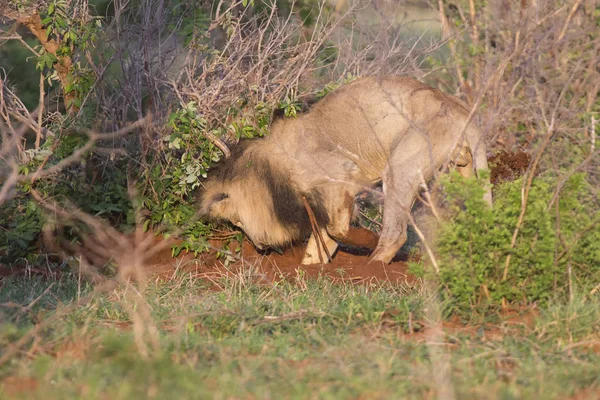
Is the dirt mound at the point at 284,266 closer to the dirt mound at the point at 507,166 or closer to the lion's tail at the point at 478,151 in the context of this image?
the lion's tail at the point at 478,151

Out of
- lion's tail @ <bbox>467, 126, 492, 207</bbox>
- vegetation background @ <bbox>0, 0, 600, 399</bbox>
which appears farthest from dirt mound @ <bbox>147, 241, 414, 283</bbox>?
lion's tail @ <bbox>467, 126, 492, 207</bbox>

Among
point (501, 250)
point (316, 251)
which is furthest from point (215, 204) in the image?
point (501, 250)

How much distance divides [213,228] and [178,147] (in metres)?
0.86

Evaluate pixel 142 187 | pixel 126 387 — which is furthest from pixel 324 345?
pixel 142 187

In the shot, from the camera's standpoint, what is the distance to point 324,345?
441cm

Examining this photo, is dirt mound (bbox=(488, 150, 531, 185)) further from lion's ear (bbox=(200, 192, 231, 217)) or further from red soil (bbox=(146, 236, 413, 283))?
lion's ear (bbox=(200, 192, 231, 217))

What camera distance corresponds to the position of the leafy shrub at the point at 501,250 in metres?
5.12

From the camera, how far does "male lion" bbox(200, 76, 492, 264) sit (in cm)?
705

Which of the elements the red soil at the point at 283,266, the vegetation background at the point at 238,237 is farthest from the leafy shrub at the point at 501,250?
the red soil at the point at 283,266

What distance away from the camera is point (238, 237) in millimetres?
8148

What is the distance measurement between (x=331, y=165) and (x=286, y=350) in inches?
125

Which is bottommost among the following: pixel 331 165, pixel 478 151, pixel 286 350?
pixel 331 165

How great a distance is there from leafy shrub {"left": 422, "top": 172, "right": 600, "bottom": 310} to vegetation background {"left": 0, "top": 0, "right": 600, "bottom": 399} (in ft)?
0.04

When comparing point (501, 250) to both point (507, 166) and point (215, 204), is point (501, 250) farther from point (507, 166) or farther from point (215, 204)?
point (215, 204)
